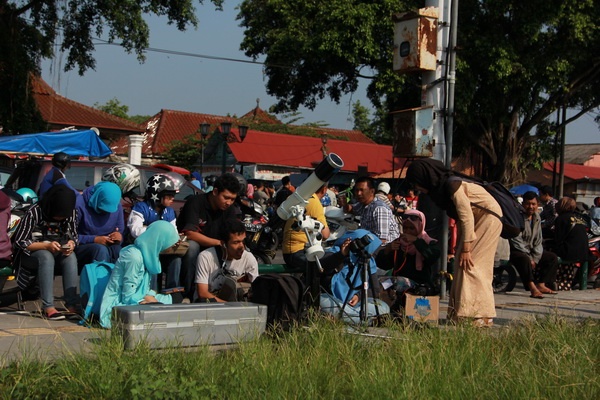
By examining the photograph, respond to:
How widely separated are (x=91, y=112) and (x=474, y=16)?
2349cm

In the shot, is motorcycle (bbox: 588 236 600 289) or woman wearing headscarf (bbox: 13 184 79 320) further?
motorcycle (bbox: 588 236 600 289)

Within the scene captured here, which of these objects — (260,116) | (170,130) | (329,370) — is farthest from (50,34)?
(260,116)

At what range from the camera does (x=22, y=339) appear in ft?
22.3

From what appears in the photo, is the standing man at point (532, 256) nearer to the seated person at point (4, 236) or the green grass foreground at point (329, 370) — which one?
the green grass foreground at point (329, 370)

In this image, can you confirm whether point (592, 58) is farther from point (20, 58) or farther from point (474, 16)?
point (20, 58)

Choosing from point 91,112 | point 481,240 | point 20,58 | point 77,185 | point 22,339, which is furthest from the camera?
point 91,112

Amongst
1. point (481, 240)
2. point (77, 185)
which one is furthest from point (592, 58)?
point (481, 240)

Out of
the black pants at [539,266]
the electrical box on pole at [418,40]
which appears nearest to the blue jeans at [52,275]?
the electrical box on pole at [418,40]

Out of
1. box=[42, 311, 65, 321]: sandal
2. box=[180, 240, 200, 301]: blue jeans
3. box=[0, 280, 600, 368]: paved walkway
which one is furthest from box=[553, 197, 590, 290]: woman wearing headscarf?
box=[42, 311, 65, 321]: sandal

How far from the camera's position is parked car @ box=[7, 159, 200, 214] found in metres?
13.9

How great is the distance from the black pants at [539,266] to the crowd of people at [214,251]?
2.95 metres

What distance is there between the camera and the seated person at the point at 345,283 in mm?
7734

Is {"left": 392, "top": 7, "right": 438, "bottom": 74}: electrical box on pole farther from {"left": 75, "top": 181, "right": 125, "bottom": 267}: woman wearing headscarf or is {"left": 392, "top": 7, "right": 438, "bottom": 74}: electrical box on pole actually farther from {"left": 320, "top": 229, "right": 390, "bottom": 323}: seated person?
{"left": 75, "top": 181, "right": 125, "bottom": 267}: woman wearing headscarf

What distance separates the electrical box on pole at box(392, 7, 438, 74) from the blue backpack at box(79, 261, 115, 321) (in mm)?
4337
